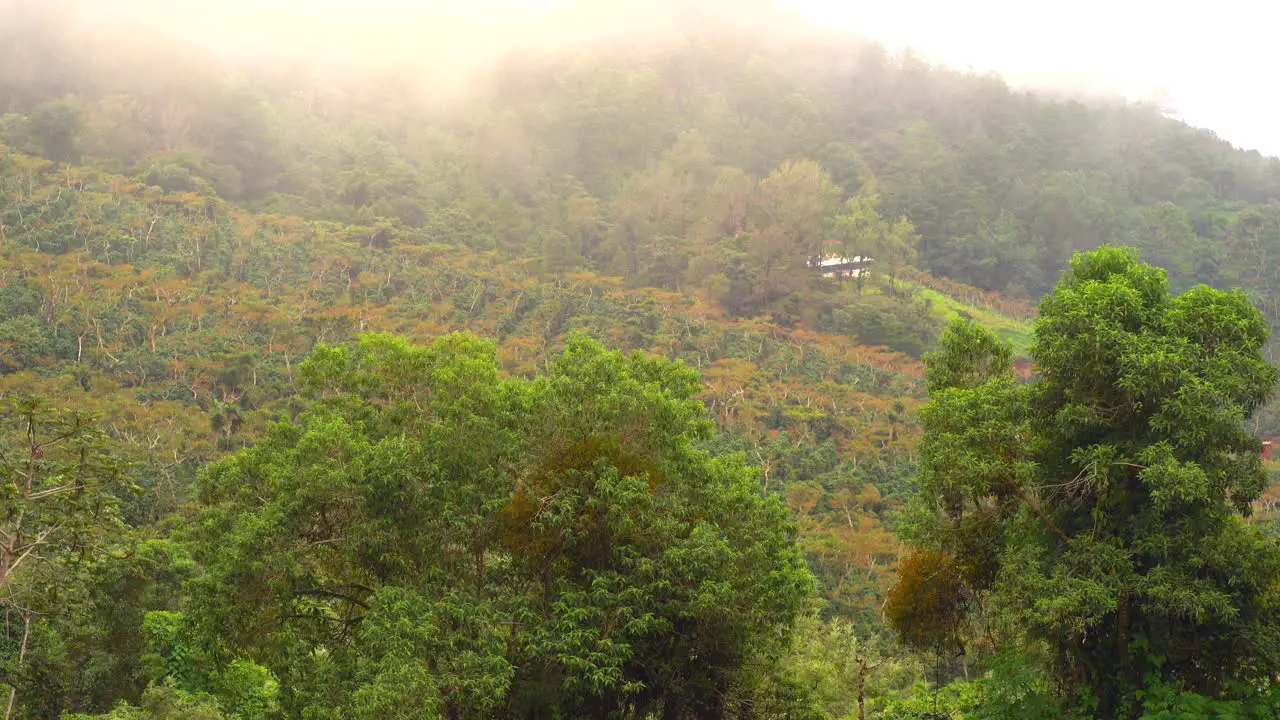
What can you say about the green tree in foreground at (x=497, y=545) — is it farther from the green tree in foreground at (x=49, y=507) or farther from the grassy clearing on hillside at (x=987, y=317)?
the grassy clearing on hillside at (x=987, y=317)

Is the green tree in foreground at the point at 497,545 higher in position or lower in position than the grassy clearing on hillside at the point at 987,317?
higher

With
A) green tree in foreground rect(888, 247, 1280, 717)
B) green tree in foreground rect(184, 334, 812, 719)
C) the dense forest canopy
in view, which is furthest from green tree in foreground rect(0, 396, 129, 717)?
green tree in foreground rect(888, 247, 1280, 717)

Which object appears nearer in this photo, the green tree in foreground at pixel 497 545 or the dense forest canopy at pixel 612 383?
the dense forest canopy at pixel 612 383

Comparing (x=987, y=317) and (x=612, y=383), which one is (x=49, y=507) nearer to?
(x=612, y=383)

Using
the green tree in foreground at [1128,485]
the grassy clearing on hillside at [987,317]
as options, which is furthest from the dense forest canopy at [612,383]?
the grassy clearing on hillside at [987,317]

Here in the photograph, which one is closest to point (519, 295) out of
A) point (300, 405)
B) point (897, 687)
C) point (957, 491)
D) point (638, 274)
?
point (638, 274)

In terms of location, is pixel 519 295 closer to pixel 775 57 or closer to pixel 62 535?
pixel 62 535

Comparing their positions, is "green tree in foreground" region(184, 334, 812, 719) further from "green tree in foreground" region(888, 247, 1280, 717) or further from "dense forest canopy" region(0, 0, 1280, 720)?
"green tree in foreground" region(888, 247, 1280, 717)
